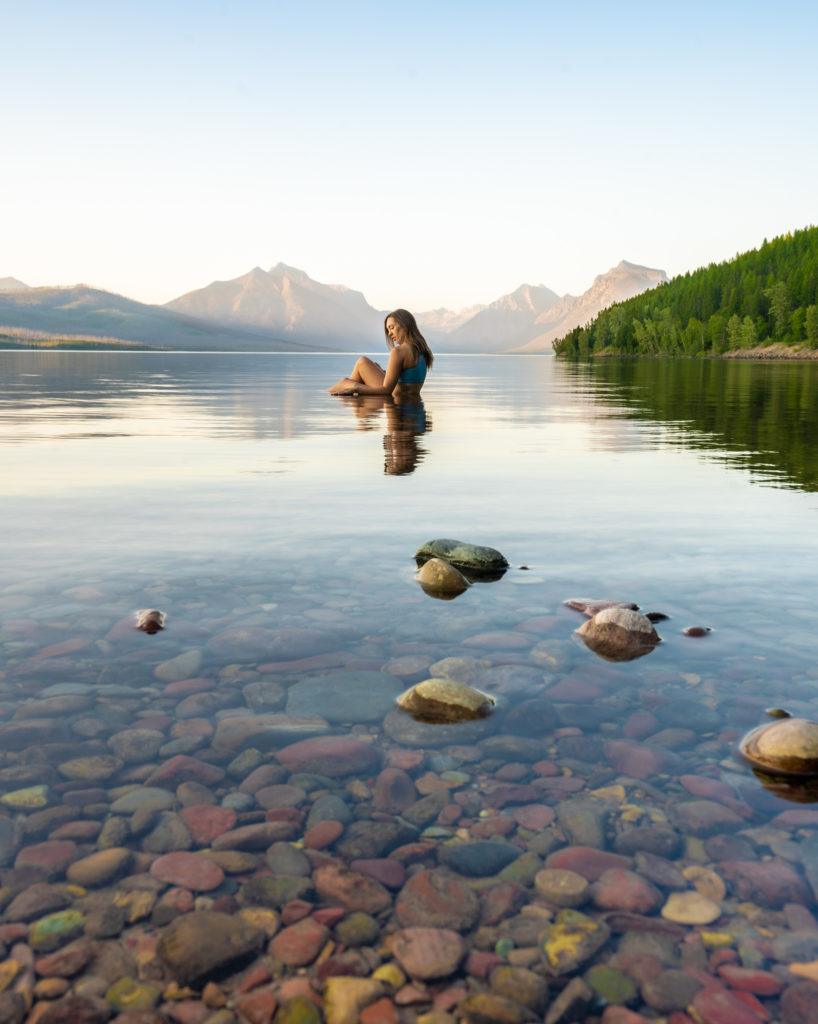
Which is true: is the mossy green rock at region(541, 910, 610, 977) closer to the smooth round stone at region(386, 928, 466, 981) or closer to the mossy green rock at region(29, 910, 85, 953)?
the smooth round stone at region(386, 928, 466, 981)

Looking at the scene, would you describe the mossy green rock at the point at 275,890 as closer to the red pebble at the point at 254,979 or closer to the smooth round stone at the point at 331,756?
the red pebble at the point at 254,979

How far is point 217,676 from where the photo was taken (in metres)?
6.13

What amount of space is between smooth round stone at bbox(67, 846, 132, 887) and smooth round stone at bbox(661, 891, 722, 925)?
235cm

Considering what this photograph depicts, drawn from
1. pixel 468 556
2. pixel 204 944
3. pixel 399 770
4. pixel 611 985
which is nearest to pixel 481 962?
pixel 611 985

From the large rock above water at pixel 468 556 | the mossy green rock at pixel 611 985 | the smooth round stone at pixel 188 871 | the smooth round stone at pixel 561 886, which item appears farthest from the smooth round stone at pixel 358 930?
the large rock above water at pixel 468 556

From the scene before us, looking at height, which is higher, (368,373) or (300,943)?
(368,373)

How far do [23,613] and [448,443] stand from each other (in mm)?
14865

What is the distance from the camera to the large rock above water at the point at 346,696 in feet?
18.4

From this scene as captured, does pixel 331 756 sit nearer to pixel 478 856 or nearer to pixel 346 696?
pixel 346 696

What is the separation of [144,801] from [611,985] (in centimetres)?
240

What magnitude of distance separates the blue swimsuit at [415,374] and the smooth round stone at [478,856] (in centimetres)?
2932

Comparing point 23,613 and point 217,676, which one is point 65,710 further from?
point 23,613

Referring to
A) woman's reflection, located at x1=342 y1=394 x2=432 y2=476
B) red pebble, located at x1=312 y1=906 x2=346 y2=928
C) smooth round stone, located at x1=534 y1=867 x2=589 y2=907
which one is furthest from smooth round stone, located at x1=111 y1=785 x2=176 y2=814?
woman's reflection, located at x1=342 y1=394 x2=432 y2=476

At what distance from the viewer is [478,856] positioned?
412 cm
